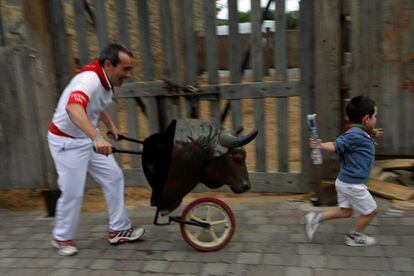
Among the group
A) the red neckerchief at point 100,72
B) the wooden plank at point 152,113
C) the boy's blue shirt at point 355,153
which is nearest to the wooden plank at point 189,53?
the wooden plank at point 152,113

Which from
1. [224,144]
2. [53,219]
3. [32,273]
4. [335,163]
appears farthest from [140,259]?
[335,163]

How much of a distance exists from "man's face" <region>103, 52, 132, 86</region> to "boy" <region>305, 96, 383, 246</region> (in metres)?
1.53

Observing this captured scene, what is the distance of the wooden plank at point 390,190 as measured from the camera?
451 cm

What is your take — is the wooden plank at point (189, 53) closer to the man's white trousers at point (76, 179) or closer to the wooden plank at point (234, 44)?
the wooden plank at point (234, 44)

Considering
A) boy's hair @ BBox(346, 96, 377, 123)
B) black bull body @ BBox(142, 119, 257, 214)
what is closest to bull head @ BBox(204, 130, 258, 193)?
Answer: black bull body @ BBox(142, 119, 257, 214)

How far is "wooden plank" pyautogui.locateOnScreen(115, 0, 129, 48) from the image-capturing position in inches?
194

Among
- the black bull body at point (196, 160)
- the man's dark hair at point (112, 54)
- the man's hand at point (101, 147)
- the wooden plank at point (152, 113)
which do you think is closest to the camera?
the man's hand at point (101, 147)

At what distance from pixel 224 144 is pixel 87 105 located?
43.6 inches

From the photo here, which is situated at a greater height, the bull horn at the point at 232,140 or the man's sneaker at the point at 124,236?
the bull horn at the point at 232,140

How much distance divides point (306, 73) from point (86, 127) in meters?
2.27

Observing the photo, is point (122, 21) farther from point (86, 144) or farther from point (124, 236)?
point (124, 236)

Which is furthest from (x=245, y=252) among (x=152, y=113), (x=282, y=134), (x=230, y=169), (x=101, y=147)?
(x=152, y=113)

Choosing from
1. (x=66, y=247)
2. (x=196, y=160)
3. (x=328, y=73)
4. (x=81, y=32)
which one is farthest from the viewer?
(x=81, y=32)

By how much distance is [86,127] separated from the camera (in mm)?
3434
